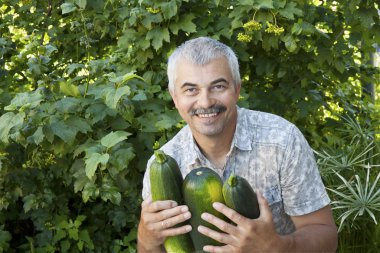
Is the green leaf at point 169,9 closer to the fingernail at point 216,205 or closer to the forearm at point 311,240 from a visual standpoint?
the forearm at point 311,240

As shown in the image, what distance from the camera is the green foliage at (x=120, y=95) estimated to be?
11.0 ft

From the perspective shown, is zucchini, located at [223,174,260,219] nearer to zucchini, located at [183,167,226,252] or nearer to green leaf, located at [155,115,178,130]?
zucchini, located at [183,167,226,252]

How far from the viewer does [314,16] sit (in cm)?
397

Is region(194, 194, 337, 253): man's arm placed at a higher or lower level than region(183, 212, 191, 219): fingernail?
lower

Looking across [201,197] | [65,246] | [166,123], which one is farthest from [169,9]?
[201,197]

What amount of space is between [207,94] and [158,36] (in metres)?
1.36

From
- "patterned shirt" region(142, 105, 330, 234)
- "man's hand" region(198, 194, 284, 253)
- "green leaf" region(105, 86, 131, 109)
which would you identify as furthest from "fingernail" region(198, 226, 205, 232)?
"green leaf" region(105, 86, 131, 109)

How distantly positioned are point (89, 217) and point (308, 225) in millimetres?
2076

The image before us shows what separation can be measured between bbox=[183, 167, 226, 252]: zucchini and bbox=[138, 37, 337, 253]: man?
0.09 meters

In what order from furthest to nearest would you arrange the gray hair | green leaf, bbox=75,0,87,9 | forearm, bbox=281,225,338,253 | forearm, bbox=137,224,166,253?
green leaf, bbox=75,0,87,9 < the gray hair < forearm, bbox=137,224,166,253 < forearm, bbox=281,225,338,253

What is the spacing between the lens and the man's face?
2482 mm

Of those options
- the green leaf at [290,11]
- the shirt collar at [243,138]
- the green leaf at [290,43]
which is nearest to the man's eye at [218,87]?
the shirt collar at [243,138]

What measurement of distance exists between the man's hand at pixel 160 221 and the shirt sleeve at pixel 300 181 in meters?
0.60

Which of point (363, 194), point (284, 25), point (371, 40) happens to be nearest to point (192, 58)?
point (284, 25)
